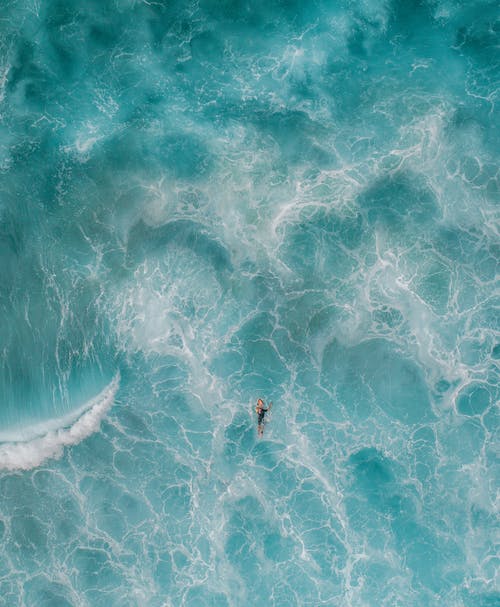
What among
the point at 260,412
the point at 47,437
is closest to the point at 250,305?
the point at 260,412

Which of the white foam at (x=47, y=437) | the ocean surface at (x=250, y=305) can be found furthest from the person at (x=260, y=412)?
the white foam at (x=47, y=437)

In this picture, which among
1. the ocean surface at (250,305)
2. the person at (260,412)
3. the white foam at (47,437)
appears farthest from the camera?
the ocean surface at (250,305)

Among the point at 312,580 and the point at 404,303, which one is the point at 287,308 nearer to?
the point at 404,303

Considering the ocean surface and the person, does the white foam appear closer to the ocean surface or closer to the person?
the ocean surface

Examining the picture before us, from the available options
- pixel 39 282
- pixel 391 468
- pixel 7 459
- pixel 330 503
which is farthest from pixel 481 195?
pixel 7 459

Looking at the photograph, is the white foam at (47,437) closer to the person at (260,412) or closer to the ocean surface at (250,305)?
the ocean surface at (250,305)

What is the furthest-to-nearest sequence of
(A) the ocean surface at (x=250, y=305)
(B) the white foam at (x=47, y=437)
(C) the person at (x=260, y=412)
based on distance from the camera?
1. (A) the ocean surface at (x=250, y=305)
2. (B) the white foam at (x=47, y=437)
3. (C) the person at (x=260, y=412)

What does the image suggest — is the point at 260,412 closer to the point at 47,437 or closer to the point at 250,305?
the point at 250,305

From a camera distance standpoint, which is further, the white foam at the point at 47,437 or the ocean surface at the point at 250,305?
the ocean surface at the point at 250,305

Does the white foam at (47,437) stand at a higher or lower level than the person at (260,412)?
higher
